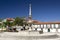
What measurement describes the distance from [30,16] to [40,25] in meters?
33.2

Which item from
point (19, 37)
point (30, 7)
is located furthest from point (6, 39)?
point (30, 7)

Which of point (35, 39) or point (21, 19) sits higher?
point (21, 19)

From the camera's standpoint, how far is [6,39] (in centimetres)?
1516

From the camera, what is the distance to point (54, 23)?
49.2 metres

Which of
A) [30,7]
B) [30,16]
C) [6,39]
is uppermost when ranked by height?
[30,7]

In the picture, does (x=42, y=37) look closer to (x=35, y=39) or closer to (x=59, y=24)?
(x=35, y=39)

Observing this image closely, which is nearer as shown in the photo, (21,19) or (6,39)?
(6,39)

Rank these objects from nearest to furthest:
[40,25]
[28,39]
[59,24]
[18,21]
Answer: [28,39] → [59,24] → [40,25] → [18,21]

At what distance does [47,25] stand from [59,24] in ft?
13.9

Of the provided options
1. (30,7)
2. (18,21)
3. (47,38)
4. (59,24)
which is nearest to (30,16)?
(30,7)

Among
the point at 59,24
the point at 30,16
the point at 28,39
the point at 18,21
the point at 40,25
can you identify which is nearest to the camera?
the point at 28,39

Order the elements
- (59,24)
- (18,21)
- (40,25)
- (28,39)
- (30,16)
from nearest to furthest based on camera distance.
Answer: (28,39)
(30,16)
(59,24)
(40,25)
(18,21)

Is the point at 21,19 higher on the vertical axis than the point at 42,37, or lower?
higher

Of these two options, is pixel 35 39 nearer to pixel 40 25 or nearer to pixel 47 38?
pixel 47 38
